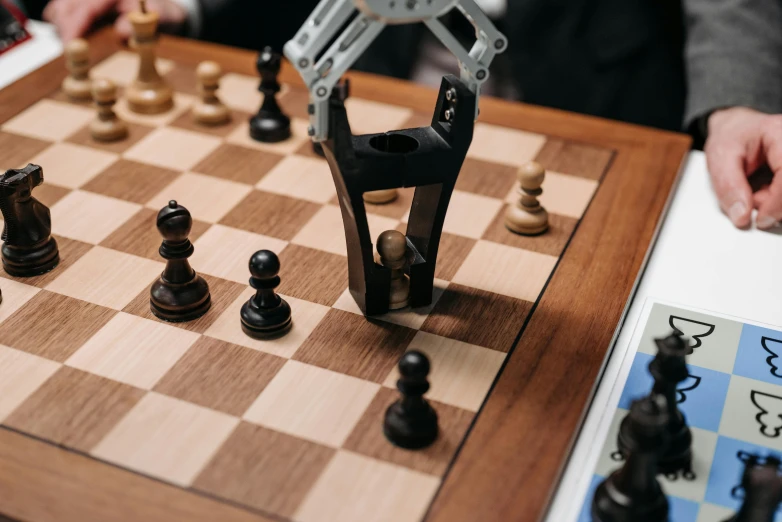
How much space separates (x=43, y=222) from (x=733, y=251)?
4.41 feet

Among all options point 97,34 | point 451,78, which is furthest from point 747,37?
point 97,34

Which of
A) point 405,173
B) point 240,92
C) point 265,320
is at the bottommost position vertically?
point 240,92

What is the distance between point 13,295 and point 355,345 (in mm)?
621

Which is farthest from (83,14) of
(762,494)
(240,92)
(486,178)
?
(762,494)

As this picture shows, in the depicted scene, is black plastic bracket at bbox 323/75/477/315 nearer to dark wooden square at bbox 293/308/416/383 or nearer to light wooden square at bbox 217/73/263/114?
dark wooden square at bbox 293/308/416/383

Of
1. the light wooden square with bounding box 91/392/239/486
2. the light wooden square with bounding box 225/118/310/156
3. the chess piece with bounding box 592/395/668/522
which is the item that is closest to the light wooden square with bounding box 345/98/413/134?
the light wooden square with bounding box 225/118/310/156

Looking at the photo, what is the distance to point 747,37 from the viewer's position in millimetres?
2418

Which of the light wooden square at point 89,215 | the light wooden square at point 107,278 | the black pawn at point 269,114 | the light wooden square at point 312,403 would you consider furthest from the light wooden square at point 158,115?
the light wooden square at point 312,403

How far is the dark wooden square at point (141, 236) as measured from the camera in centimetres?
163

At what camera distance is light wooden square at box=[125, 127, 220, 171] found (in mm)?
1934

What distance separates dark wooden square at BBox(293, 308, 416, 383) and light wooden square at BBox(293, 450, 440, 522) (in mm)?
188

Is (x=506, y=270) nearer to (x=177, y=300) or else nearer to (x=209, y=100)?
(x=177, y=300)

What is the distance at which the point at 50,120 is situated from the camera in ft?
6.81

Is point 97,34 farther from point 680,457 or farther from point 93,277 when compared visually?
point 680,457
